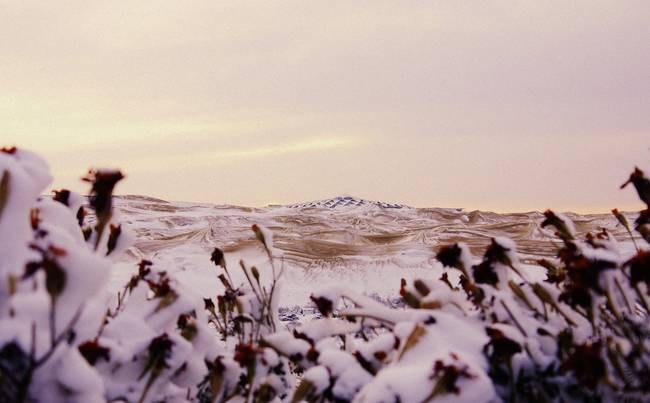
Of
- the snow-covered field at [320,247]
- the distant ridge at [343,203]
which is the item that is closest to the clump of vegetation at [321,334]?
the snow-covered field at [320,247]

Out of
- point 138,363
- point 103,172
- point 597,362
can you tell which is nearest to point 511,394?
point 597,362

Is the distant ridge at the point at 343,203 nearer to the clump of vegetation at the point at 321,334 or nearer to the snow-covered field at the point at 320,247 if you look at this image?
the snow-covered field at the point at 320,247

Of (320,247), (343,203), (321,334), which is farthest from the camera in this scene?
(343,203)

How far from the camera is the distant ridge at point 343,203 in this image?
33.1 meters

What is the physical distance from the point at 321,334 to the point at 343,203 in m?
31.9

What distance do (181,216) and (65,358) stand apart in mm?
20535

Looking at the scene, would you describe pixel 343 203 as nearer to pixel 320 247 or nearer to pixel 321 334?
pixel 320 247

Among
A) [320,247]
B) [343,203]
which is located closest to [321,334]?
[320,247]

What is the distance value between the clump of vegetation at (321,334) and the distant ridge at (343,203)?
30.1m

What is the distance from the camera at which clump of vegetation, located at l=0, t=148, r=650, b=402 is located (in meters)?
1.35

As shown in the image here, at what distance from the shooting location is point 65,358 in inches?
56.9

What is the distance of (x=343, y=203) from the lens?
112 feet

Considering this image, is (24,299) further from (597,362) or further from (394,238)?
(394,238)

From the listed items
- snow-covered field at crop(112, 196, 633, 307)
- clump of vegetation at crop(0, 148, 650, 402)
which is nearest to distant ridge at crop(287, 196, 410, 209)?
snow-covered field at crop(112, 196, 633, 307)
